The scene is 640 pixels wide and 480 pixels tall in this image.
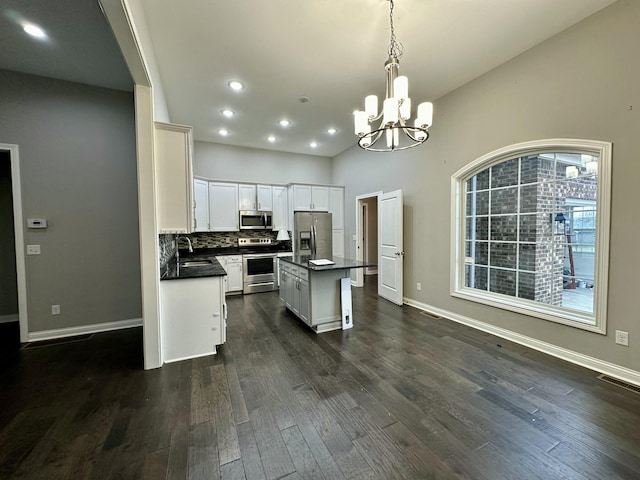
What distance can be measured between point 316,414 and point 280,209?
472cm

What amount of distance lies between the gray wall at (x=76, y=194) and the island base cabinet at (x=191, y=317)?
4.54ft

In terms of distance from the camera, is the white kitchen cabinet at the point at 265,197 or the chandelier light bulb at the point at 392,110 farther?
the white kitchen cabinet at the point at 265,197

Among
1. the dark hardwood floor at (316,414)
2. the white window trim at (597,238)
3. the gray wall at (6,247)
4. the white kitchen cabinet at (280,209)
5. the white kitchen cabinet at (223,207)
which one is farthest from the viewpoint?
the white kitchen cabinet at (280,209)

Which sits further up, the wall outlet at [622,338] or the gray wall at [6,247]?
the gray wall at [6,247]

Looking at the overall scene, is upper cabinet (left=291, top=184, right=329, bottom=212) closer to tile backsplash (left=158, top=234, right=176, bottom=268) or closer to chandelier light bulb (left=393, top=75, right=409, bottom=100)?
tile backsplash (left=158, top=234, right=176, bottom=268)

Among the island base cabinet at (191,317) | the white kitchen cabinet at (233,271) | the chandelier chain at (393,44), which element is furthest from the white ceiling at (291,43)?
the white kitchen cabinet at (233,271)

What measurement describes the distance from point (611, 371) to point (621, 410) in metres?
0.63

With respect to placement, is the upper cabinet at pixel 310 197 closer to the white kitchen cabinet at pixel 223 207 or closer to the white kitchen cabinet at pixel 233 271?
the white kitchen cabinet at pixel 223 207

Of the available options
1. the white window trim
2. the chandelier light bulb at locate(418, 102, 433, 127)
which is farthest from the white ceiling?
the white window trim

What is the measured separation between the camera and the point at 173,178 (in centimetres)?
271

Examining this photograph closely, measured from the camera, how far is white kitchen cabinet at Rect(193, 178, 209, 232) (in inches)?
205

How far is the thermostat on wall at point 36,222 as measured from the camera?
3.12 m

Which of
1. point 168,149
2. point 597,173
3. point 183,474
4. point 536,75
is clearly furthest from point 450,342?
point 168,149

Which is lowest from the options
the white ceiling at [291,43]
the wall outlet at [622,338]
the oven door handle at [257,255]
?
the wall outlet at [622,338]
